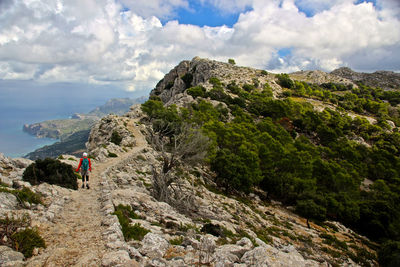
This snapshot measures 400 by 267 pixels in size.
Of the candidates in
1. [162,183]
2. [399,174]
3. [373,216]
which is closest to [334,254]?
[162,183]

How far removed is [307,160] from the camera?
39.8m

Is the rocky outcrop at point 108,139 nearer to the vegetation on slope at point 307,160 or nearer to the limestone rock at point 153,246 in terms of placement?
the vegetation on slope at point 307,160

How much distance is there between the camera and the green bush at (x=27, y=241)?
6.80m

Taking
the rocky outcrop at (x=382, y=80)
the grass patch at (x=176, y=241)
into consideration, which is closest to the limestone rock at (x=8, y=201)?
the grass patch at (x=176, y=241)

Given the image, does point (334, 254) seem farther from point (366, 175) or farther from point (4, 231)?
point (366, 175)

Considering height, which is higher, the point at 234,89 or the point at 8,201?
the point at 234,89

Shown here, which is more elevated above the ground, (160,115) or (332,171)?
(160,115)

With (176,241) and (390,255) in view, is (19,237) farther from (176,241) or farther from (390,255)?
(390,255)

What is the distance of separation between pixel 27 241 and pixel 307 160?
41818 millimetres

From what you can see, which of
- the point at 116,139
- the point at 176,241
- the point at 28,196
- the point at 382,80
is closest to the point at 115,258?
the point at 176,241

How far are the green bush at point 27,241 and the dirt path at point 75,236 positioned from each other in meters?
0.34

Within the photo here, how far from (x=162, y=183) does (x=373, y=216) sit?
3178cm

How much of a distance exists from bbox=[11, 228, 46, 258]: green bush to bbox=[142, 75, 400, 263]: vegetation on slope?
2378cm

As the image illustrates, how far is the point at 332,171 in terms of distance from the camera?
131 ft
